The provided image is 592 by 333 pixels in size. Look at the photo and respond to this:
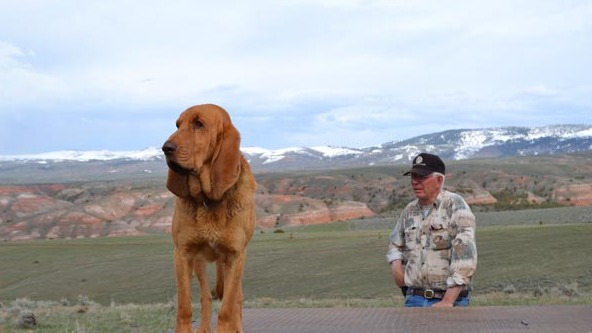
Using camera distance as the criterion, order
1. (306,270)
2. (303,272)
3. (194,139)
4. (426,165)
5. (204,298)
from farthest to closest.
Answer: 1. (306,270)
2. (303,272)
3. (426,165)
4. (204,298)
5. (194,139)

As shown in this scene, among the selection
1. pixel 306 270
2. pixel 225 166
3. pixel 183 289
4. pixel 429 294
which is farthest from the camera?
pixel 306 270

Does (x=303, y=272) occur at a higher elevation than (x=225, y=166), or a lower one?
lower

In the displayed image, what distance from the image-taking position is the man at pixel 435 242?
262 inches

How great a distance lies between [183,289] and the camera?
162 inches

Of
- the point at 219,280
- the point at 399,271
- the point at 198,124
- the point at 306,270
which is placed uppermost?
the point at 198,124

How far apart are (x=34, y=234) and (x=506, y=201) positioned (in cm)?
4536

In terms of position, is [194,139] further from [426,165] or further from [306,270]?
[306,270]

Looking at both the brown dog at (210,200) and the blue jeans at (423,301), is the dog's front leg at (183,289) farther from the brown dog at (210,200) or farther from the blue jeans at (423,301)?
the blue jeans at (423,301)

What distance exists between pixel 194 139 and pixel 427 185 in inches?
138

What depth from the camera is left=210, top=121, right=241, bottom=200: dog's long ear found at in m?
3.98

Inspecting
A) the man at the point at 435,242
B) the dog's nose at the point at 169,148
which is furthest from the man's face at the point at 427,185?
the dog's nose at the point at 169,148

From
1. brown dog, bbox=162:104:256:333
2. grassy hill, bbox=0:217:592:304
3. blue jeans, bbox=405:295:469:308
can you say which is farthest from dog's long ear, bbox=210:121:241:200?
grassy hill, bbox=0:217:592:304

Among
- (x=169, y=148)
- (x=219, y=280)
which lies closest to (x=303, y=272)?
(x=219, y=280)

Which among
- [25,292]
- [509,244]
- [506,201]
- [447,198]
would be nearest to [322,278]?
[509,244]
